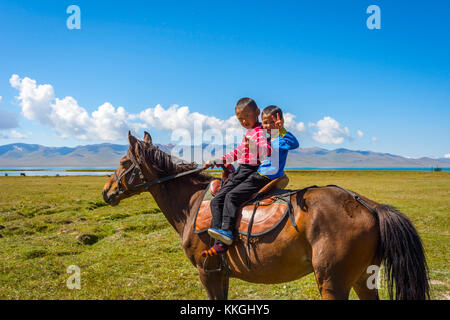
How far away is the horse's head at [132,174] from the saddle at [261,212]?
4.55 feet

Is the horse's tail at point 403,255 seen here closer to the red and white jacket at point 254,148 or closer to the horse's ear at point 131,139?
the red and white jacket at point 254,148

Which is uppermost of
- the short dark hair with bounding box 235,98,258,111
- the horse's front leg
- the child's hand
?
the short dark hair with bounding box 235,98,258,111

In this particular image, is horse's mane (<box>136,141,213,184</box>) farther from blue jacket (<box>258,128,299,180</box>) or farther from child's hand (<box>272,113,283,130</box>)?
child's hand (<box>272,113,283,130</box>)

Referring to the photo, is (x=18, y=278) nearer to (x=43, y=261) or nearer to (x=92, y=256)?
(x=43, y=261)

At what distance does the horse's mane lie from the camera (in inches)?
203

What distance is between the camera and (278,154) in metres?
4.08

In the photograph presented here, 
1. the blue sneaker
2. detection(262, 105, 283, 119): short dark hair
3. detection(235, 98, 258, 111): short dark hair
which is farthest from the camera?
detection(235, 98, 258, 111): short dark hair

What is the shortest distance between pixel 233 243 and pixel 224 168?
4.11 ft

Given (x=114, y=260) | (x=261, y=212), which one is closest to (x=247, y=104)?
(x=261, y=212)

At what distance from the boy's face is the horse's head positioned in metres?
1.87

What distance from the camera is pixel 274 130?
4160mm

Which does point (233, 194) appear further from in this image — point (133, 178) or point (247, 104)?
point (133, 178)

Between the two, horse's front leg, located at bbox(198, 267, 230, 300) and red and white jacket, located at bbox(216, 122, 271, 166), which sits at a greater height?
red and white jacket, located at bbox(216, 122, 271, 166)

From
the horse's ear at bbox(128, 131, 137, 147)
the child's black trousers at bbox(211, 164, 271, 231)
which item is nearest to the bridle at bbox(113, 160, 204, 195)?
the horse's ear at bbox(128, 131, 137, 147)
